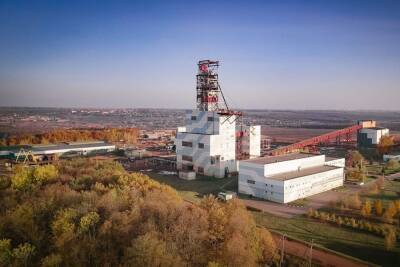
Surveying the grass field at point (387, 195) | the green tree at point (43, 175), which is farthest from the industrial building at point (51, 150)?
the grass field at point (387, 195)

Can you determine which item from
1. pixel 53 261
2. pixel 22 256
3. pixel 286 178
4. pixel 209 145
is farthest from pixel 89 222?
pixel 209 145

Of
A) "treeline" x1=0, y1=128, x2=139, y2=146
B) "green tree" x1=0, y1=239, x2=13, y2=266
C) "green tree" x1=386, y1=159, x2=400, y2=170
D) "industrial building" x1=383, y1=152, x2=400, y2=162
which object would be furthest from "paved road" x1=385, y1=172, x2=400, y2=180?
"treeline" x1=0, y1=128, x2=139, y2=146

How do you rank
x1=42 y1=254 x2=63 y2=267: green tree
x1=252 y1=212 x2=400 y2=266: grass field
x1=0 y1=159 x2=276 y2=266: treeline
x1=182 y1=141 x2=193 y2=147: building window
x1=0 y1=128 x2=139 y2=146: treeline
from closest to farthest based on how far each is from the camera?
x1=42 y1=254 x2=63 y2=267: green tree, x1=0 y1=159 x2=276 y2=266: treeline, x1=252 y1=212 x2=400 y2=266: grass field, x1=182 y1=141 x2=193 y2=147: building window, x1=0 y1=128 x2=139 y2=146: treeline

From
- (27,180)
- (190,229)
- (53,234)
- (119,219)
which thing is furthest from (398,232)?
(27,180)

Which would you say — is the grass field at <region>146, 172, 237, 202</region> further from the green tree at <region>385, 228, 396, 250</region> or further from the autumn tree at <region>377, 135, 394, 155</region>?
the autumn tree at <region>377, 135, 394, 155</region>

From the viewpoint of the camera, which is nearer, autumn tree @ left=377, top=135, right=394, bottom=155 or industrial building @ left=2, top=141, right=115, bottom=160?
industrial building @ left=2, top=141, right=115, bottom=160

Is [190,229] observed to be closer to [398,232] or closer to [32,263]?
[32,263]

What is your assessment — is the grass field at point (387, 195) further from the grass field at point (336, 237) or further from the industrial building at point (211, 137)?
the industrial building at point (211, 137)
